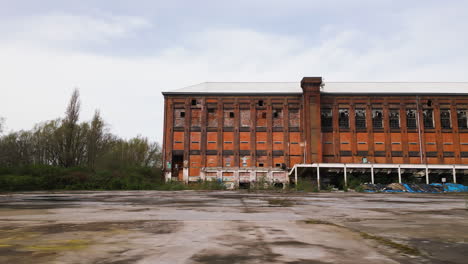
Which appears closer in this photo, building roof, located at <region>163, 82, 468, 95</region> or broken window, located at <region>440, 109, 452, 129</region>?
broken window, located at <region>440, 109, 452, 129</region>

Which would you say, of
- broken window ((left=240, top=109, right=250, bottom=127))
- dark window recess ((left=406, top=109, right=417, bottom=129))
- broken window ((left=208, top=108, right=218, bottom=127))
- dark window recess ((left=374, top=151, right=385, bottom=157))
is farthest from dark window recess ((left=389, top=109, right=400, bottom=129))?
broken window ((left=208, top=108, right=218, bottom=127))

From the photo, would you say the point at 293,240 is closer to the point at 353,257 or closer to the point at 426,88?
the point at 353,257

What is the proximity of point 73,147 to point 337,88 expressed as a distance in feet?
112

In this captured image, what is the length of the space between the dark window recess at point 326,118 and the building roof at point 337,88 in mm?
2680

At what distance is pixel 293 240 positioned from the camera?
324 cm

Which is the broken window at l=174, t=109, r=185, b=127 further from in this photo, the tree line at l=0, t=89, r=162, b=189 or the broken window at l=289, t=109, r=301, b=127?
the broken window at l=289, t=109, r=301, b=127

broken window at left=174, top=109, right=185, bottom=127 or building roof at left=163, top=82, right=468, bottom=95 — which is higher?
building roof at left=163, top=82, right=468, bottom=95

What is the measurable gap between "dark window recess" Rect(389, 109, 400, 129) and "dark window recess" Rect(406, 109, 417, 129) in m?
1.12

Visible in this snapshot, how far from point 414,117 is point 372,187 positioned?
1798 centimetres

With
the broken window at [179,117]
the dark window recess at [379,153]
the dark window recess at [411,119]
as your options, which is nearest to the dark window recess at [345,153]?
the dark window recess at [379,153]

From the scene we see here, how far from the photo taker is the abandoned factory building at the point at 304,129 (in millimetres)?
36938

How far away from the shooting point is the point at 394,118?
38281mm

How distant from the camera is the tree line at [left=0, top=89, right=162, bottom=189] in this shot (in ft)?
114

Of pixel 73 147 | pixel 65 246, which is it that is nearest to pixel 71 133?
pixel 73 147
